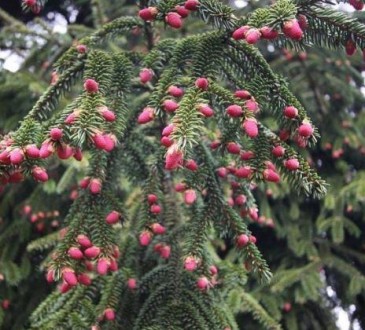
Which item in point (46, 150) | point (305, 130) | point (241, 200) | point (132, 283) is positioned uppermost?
point (46, 150)

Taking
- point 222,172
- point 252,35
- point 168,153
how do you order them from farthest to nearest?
point 222,172 < point 252,35 < point 168,153

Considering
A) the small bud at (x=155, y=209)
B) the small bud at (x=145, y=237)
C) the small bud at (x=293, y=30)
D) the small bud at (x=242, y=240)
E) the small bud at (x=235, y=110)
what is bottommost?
the small bud at (x=145, y=237)

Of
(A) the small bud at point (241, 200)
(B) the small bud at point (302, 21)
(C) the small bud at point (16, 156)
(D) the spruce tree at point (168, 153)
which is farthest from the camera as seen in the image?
(A) the small bud at point (241, 200)

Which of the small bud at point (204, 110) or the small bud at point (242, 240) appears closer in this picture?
the small bud at point (204, 110)

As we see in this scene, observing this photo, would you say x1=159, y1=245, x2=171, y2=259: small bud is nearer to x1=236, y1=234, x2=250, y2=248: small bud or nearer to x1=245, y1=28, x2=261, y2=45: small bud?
x1=236, y1=234, x2=250, y2=248: small bud

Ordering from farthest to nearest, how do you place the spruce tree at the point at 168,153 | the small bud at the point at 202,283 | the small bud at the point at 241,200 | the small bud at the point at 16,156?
the small bud at the point at 241,200, the small bud at the point at 202,283, the spruce tree at the point at 168,153, the small bud at the point at 16,156

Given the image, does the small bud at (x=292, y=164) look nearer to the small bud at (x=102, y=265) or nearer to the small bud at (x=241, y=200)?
the small bud at (x=241, y=200)

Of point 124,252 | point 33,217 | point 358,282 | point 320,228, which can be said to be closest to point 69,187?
point 33,217

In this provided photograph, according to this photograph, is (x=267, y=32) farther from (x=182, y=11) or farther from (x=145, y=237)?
(x=145, y=237)

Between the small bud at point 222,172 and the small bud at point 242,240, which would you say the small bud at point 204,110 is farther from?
the small bud at point 222,172

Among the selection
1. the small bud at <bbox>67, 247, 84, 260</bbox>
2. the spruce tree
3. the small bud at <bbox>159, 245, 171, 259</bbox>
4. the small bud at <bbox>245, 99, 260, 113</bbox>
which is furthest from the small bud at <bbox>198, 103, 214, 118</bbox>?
the small bud at <bbox>159, 245, 171, 259</bbox>

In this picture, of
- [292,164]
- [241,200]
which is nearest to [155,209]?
[241,200]

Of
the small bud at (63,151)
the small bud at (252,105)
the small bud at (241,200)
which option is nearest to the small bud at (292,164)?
the small bud at (252,105)

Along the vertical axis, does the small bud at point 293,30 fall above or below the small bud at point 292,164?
above
